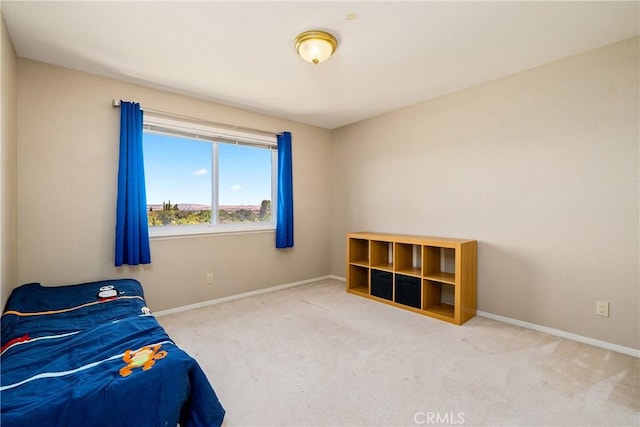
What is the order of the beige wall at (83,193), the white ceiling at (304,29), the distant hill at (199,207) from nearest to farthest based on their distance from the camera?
the white ceiling at (304,29), the beige wall at (83,193), the distant hill at (199,207)

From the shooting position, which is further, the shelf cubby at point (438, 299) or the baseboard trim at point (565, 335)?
the shelf cubby at point (438, 299)

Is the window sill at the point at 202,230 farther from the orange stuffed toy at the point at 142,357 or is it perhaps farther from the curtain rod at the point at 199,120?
the orange stuffed toy at the point at 142,357

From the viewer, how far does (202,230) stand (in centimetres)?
348

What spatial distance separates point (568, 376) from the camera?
1969 mm

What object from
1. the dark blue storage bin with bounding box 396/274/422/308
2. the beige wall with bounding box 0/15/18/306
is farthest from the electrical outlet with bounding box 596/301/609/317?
the beige wall with bounding box 0/15/18/306

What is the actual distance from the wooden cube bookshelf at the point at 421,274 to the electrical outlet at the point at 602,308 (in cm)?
93

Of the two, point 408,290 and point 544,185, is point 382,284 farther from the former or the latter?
point 544,185

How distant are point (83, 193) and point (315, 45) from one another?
2349 millimetres

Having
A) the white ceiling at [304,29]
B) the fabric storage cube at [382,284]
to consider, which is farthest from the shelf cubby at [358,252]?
the white ceiling at [304,29]

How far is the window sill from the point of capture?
318cm

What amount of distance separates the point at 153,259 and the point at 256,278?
123 centimetres

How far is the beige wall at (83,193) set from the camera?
248cm

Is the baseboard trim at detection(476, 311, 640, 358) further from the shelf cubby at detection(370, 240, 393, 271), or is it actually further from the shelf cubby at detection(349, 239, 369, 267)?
the shelf cubby at detection(349, 239, 369, 267)

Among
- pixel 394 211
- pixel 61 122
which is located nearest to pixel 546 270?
pixel 394 211
